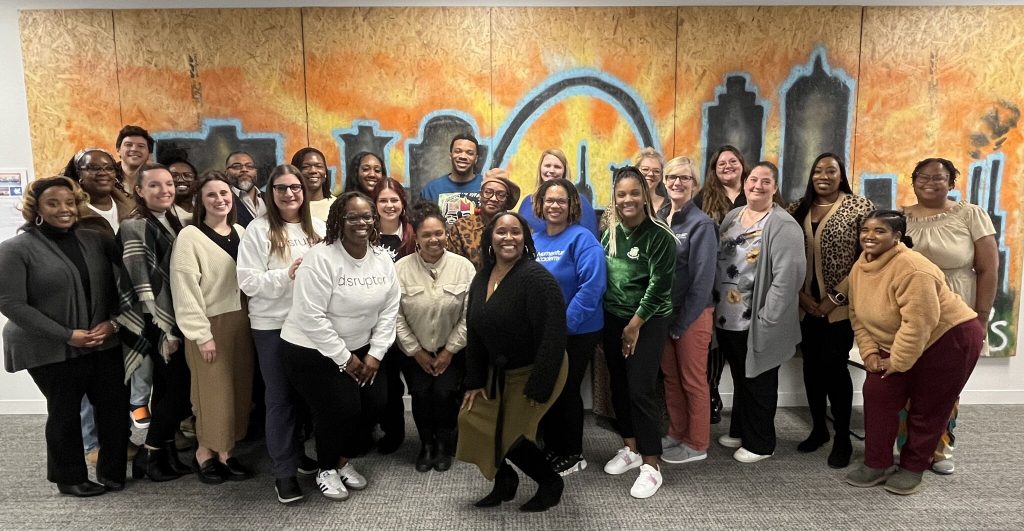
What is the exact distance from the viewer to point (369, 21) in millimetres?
4051

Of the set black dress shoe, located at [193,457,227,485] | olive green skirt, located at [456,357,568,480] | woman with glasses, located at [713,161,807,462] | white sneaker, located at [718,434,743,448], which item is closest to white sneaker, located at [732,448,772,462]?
woman with glasses, located at [713,161,807,462]

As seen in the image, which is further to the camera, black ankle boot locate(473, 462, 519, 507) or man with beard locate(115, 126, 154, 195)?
man with beard locate(115, 126, 154, 195)

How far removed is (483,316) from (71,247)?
2.10 m

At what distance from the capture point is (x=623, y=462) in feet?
10.5

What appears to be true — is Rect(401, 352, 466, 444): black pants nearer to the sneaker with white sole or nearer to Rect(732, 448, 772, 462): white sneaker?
the sneaker with white sole

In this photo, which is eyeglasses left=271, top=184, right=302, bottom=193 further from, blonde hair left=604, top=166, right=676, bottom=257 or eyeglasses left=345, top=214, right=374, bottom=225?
blonde hair left=604, top=166, right=676, bottom=257

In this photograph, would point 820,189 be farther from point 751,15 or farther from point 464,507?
point 464,507

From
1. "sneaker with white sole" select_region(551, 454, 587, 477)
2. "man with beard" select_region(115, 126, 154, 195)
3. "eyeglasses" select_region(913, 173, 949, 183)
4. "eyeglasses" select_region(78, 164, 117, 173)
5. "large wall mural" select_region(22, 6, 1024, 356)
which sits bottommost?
"sneaker with white sole" select_region(551, 454, 587, 477)

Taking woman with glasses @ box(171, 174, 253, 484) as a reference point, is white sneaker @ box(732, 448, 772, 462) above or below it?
below

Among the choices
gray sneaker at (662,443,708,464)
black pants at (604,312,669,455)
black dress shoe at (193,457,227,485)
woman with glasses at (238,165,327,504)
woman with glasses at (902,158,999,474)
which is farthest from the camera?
gray sneaker at (662,443,708,464)

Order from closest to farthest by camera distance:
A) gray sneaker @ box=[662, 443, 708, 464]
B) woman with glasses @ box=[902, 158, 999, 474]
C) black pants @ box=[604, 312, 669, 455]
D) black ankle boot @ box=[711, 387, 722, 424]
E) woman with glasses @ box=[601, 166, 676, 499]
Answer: woman with glasses @ box=[601, 166, 676, 499] → black pants @ box=[604, 312, 669, 455] → woman with glasses @ box=[902, 158, 999, 474] → gray sneaker @ box=[662, 443, 708, 464] → black ankle boot @ box=[711, 387, 722, 424]

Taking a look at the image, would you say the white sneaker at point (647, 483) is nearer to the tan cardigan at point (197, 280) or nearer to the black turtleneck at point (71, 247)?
the tan cardigan at point (197, 280)

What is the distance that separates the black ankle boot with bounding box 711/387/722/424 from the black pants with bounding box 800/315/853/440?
24.0 inches

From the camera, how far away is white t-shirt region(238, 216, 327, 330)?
2.73m
